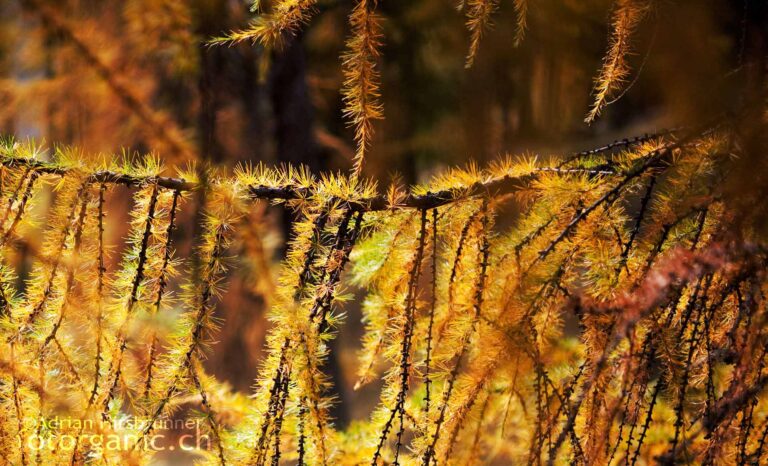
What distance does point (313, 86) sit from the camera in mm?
3590

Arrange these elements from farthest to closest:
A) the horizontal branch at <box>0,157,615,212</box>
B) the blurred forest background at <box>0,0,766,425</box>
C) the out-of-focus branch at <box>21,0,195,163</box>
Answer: the out-of-focus branch at <box>21,0,195,163</box>, the blurred forest background at <box>0,0,766,425</box>, the horizontal branch at <box>0,157,615,212</box>

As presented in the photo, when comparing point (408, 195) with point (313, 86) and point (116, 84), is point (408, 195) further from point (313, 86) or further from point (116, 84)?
point (313, 86)

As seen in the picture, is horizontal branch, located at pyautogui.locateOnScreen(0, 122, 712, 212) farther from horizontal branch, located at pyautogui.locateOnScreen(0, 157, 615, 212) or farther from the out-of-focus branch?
the out-of-focus branch

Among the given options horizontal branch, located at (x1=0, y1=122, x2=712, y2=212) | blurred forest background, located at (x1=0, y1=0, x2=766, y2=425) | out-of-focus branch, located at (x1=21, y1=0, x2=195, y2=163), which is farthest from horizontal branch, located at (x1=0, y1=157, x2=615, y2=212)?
out-of-focus branch, located at (x1=21, y1=0, x2=195, y2=163)

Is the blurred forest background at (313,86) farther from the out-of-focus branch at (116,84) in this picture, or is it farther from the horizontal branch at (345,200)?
the horizontal branch at (345,200)

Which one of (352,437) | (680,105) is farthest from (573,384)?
(352,437)

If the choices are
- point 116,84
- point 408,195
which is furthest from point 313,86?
point 408,195

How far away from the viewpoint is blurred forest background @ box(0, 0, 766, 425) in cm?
126

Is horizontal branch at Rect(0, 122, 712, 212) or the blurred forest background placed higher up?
the blurred forest background

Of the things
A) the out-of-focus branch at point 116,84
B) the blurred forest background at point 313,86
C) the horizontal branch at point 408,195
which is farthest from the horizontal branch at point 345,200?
the out-of-focus branch at point 116,84

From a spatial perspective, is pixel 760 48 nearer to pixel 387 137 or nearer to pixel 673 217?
pixel 673 217

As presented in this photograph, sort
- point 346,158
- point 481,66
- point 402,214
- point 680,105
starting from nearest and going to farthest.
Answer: point 680,105 < point 402,214 < point 481,66 < point 346,158

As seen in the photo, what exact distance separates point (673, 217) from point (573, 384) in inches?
11.6

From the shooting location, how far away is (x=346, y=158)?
359 centimetres
